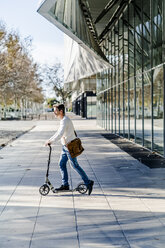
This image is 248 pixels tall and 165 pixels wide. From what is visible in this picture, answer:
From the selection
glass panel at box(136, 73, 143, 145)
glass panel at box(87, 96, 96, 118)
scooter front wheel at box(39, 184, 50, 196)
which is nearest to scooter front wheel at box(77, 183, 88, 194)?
scooter front wheel at box(39, 184, 50, 196)

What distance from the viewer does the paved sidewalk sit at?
518 cm

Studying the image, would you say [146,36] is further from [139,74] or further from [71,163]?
[71,163]

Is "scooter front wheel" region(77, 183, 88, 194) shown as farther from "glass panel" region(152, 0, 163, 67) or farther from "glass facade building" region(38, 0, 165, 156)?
"glass panel" region(152, 0, 163, 67)

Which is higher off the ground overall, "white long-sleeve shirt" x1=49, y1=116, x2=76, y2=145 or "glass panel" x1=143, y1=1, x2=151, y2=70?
"glass panel" x1=143, y1=1, x2=151, y2=70

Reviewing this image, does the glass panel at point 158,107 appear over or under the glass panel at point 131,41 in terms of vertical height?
under

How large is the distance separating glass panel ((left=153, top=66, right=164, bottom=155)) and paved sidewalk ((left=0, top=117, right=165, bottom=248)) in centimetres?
308

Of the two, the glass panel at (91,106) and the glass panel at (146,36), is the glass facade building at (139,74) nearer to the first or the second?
the glass panel at (146,36)

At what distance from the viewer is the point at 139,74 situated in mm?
17562

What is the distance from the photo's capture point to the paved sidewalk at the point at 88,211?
204 inches

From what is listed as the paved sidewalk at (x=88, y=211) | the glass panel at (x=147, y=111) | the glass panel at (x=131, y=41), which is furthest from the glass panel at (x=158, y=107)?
the glass panel at (x=131, y=41)

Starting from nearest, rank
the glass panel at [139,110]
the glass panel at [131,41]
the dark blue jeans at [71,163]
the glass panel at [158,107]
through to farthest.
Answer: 1. the dark blue jeans at [71,163]
2. the glass panel at [158,107]
3. the glass panel at [139,110]
4. the glass panel at [131,41]

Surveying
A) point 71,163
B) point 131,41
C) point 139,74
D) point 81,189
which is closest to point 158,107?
point 139,74

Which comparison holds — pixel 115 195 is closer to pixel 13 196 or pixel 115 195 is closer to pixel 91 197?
pixel 91 197

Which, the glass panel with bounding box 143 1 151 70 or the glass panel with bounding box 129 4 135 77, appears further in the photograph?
the glass panel with bounding box 129 4 135 77
